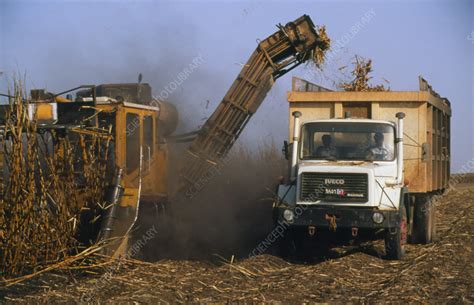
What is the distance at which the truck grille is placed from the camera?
11250 mm

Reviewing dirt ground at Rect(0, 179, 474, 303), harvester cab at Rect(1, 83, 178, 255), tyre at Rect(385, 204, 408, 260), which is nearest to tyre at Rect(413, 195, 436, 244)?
dirt ground at Rect(0, 179, 474, 303)

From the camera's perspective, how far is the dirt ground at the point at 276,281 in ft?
28.4

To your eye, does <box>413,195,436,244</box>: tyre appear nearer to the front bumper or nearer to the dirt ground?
the dirt ground

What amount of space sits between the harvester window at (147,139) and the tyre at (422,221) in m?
5.28

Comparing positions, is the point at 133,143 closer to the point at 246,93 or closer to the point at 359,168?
the point at 246,93

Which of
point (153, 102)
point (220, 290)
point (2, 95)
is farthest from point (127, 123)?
point (220, 290)

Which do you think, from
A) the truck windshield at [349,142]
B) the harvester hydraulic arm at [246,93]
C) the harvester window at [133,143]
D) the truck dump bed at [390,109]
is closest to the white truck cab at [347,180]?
the truck windshield at [349,142]

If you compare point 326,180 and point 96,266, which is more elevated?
point 326,180

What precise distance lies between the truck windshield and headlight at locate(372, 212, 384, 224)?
1210mm

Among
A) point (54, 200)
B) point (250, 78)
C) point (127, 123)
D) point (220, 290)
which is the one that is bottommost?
point (220, 290)

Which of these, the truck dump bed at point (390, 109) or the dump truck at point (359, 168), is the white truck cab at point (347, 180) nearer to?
the dump truck at point (359, 168)

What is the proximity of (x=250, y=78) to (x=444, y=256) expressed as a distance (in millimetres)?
4944

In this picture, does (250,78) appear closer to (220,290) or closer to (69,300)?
(220,290)

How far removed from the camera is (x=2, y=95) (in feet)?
Result: 34.1
